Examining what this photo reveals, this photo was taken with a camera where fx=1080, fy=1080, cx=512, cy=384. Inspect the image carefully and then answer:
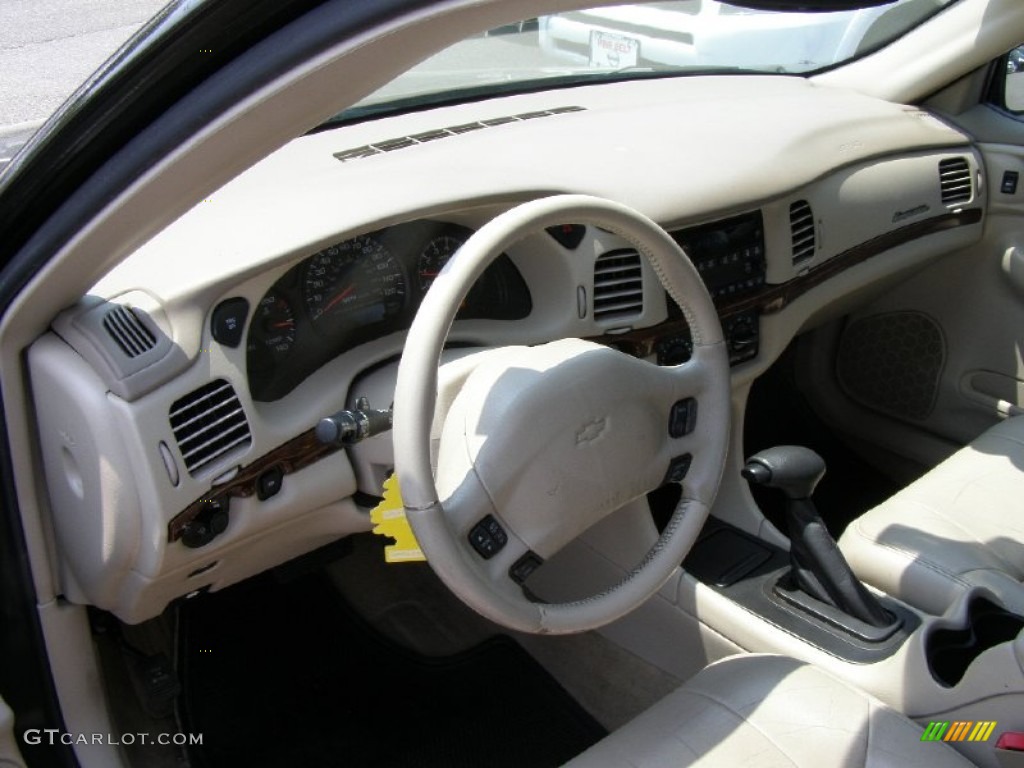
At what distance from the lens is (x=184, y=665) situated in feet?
7.84

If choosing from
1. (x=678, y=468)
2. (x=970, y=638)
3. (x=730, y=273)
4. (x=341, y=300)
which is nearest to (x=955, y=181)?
(x=730, y=273)

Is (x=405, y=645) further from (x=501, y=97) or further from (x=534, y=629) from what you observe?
(x=501, y=97)

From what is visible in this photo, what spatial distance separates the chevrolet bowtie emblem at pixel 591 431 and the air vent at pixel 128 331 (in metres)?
0.62

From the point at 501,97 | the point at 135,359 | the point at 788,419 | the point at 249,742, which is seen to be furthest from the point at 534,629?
the point at 788,419

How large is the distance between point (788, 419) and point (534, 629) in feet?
6.22

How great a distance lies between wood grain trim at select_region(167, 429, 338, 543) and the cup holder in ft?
3.44

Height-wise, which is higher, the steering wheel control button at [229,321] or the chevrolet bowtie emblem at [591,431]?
the steering wheel control button at [229,321]

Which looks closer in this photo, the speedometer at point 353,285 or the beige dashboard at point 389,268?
the beige dashboard at point 389,268

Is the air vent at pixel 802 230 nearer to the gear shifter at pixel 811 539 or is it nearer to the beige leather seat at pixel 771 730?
the gear shifter at pixel 811 539

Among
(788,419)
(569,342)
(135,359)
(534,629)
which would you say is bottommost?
(788,419)

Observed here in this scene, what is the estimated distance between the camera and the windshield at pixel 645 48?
97.0 inches

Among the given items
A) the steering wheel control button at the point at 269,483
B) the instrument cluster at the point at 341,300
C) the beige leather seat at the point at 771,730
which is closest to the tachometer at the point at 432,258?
the instrument cluster at the point at 341,300

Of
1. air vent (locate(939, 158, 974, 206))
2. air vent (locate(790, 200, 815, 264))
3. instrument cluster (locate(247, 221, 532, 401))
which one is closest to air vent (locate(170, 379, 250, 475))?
instrument cluster (locate(247, 221, 532, 401))

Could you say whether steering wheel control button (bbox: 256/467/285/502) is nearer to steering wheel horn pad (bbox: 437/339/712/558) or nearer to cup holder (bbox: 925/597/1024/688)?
steering wheel horn pad (bbox: 437/339/712/558)
